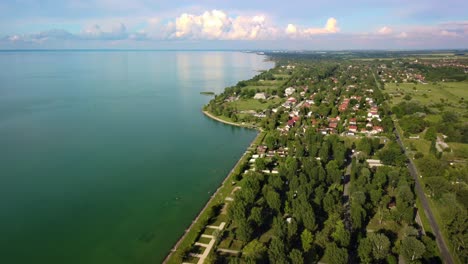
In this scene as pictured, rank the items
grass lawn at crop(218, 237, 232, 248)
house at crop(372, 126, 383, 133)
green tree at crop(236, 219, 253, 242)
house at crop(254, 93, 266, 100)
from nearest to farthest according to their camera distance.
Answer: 1. green tree at crop(236, 219, 253, 242)
2. grass lawn at crop(218, 237, 232, 248)
3. house at crop(372, 126, 383, 133)
4. house at crop(254, 93, 266, 100)

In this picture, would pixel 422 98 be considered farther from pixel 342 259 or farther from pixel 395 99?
pixel 342 259

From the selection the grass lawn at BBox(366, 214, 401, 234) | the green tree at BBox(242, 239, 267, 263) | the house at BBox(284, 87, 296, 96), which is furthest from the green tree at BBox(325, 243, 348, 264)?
the house at BBox(284, 87, 296, 96)

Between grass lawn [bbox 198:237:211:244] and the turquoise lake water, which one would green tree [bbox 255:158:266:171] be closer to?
the turquoise lake water

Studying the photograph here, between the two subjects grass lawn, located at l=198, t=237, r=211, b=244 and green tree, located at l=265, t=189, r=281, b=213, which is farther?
green tree, located at l=265, t=189, r=281, b=213

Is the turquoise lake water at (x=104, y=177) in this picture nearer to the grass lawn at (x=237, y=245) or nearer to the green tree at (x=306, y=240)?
the grass lawn at (x=237, y=245)

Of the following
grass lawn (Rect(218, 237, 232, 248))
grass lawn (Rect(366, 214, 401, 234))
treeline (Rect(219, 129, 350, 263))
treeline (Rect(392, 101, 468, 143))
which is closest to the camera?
treeline (Rect(219, 129, 350, 263))

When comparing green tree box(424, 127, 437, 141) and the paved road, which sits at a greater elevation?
green tree box(424, 127, 437, 141)

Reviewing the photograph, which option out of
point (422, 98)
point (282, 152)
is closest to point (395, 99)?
point (422, 98)
